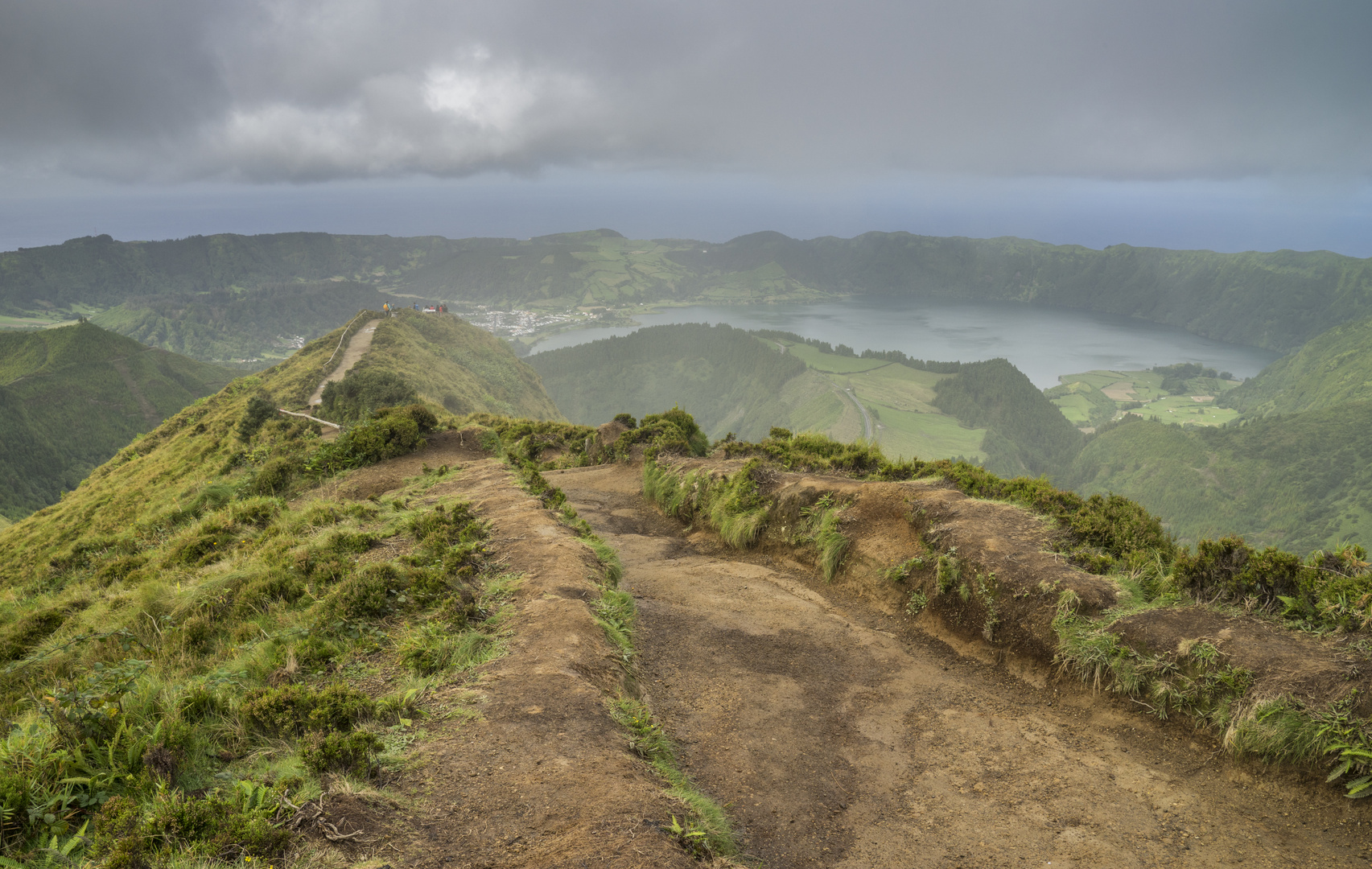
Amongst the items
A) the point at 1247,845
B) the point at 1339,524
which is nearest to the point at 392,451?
the point at 1247,845

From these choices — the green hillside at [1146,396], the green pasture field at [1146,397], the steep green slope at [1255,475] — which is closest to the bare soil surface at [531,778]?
the steep green slope at [1255,475]

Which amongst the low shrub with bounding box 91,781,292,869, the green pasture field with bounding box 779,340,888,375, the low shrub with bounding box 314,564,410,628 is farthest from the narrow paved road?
the low shrub with bounding box 91,781,292,869

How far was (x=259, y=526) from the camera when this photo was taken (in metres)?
12.1

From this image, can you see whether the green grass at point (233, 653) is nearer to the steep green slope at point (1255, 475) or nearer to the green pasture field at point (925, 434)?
the green pasture field at point (925, 434)

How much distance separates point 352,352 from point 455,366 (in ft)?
53.7

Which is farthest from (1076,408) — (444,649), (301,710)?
(301,710)

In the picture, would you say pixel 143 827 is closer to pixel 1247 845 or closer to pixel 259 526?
pixel 1247 845

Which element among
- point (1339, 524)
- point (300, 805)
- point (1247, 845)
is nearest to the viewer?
point (300, 805)

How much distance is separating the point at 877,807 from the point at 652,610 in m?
4.56

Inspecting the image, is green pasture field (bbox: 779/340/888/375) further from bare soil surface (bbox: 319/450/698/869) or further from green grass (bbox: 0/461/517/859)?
bare soil surface (bbox: 319/450/698/869)

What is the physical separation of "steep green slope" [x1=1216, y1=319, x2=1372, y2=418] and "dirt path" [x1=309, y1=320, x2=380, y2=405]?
634 feet

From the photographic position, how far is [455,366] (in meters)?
78.5

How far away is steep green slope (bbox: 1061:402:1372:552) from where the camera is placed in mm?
97688

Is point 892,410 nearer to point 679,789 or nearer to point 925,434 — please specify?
point 925,434
